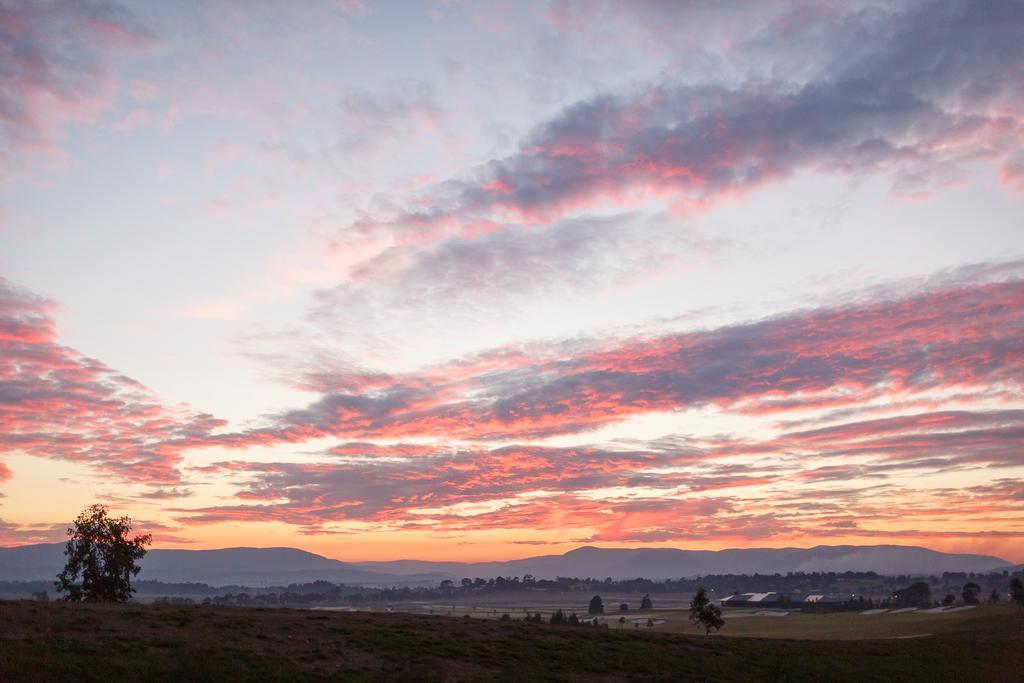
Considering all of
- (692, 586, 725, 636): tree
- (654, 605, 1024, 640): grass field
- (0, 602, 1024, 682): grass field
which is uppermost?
(0, 602, 1024, 682): grass field

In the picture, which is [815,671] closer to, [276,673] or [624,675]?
[624,675]

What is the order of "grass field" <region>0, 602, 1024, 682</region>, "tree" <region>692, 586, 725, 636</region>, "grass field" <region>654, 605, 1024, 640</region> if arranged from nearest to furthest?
"grass field" <region>0, 602, 1024, 682</region>, "tree" <region>692, 586, 725, 636</region>, "grass field" <region>654, 605, 1024, 640</region>

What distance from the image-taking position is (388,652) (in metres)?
48.9

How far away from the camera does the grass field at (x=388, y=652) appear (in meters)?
38.0

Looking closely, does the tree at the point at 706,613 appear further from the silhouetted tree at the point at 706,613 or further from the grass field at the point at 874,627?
the grass field at the point at 874,627

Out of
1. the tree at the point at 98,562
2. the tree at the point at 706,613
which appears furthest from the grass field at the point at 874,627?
the tree at the point at 98,562

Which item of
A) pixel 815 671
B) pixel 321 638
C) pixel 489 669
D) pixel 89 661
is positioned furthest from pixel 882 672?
pixel 89 661

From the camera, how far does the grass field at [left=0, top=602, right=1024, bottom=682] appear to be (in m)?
38.0

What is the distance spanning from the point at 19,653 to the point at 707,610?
343ft

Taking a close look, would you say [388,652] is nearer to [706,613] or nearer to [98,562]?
[98,562]

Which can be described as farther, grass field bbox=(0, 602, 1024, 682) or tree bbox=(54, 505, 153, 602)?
tree bbox=(54, 505, 153, 602)

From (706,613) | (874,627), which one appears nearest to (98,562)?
(706,613)

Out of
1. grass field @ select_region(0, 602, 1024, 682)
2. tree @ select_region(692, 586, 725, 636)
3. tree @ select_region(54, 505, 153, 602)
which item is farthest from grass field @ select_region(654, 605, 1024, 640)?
tree @ select_region(54, 505, 153, 602)

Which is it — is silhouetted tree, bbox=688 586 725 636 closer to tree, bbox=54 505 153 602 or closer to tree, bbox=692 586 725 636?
tree, bbox=692 586 725 636
